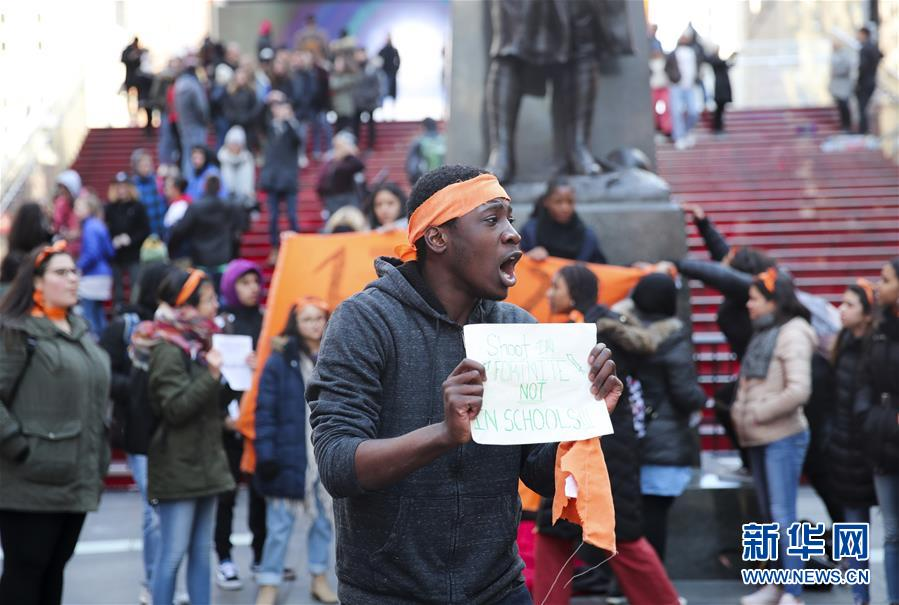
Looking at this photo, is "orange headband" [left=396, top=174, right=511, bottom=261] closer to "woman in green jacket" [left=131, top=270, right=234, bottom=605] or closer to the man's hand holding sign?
the man's hand holding sign

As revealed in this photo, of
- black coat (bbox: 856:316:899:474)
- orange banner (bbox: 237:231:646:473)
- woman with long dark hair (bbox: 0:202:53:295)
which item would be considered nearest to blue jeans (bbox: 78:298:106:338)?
woman with long dark hair (bbox: 0:202:53:295)

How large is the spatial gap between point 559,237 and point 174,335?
9.01 feet

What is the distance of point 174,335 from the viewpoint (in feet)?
20.4

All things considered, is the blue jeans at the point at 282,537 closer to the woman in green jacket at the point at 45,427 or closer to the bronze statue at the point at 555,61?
the woman in green jacket at the point at 45,427

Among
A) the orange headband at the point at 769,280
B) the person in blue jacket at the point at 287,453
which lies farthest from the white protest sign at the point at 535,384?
the orange headband at the point at 769,280

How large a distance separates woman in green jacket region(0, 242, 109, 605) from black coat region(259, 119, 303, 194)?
9254mm

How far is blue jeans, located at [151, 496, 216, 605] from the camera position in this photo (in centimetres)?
616

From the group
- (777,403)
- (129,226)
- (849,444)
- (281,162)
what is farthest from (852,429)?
(281,162)

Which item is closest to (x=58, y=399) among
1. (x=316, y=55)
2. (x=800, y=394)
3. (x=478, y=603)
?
(x=478, y=603)

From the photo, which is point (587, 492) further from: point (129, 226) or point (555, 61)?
point (129, 226)

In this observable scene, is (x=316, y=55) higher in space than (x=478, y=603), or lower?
higher

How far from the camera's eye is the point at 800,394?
664cm

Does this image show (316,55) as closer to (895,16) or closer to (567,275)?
(895,16)

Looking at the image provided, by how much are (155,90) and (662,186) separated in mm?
13841
